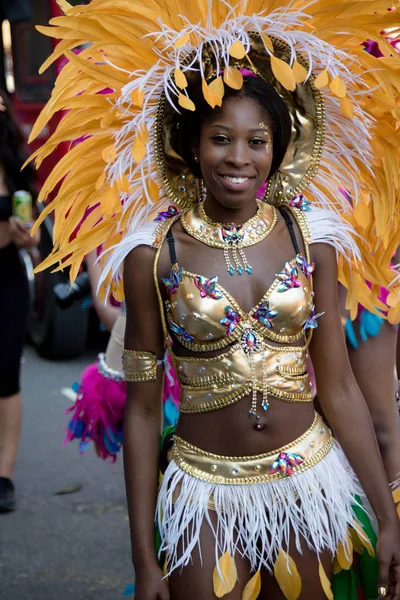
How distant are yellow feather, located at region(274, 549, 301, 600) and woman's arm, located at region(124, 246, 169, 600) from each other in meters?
0.33

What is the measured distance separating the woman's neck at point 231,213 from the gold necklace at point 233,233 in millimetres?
11

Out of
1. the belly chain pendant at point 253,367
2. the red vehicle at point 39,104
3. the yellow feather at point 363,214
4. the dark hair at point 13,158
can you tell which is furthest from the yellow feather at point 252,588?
the red vehicle at point 39,104

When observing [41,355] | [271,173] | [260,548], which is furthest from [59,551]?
[41,355]

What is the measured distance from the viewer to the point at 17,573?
169 inches

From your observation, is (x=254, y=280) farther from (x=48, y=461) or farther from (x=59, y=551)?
(x=48, y=461)

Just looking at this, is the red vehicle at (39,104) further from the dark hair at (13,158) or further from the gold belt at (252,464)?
the gold belt at (252,464)

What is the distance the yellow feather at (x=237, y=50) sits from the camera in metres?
2.48

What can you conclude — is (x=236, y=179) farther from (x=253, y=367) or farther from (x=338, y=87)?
(x=253, y=367)

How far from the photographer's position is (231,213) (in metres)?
2.67

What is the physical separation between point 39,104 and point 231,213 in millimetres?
6562

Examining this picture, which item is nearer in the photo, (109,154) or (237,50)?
(237,50)

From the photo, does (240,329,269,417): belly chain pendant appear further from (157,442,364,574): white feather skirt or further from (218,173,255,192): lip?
(218,173,255,192): lip

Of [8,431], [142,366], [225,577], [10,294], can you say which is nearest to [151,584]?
[225,577]

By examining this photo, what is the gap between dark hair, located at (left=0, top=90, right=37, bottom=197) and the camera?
16.5ft
